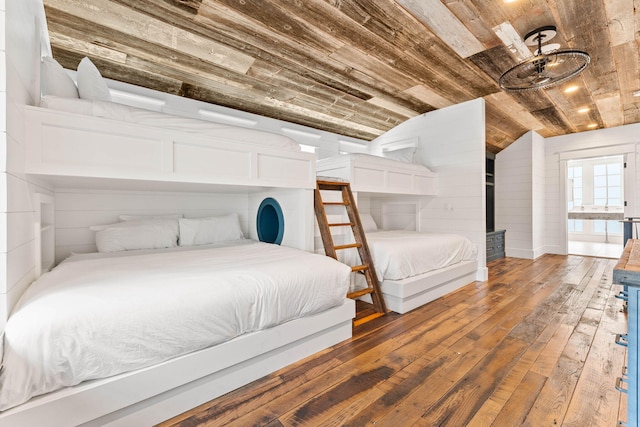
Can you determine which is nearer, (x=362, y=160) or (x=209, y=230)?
(x=209, y=230)

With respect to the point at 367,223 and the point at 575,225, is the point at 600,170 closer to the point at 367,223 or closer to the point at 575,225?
the point at 575,225

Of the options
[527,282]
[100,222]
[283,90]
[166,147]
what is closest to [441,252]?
[527,282]

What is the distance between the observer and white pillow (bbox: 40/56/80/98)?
5.54 feet

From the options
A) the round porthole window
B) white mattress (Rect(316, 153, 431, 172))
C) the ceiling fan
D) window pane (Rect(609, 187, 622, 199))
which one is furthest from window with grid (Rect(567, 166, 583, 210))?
the round porthole window

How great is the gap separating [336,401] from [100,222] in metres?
2.48

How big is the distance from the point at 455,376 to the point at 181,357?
4.94 ft

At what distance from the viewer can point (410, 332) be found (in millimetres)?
2182

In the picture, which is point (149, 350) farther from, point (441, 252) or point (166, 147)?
point (441, 252)

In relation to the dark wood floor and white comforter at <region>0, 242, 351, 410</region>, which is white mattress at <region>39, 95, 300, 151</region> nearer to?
white comforter at <region>0, 242, 351, 410</region>

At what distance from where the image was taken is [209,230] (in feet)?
9.34

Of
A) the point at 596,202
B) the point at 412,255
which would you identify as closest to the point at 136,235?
the point at 412,255

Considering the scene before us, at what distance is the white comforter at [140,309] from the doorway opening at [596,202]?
7.45 meters

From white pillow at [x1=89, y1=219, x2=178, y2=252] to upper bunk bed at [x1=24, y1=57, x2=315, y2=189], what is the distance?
2.22 feet

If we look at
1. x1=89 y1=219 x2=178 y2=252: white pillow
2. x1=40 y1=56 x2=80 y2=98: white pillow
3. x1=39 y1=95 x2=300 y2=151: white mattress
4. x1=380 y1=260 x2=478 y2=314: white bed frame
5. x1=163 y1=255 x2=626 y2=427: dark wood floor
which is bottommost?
x1=163 y1=255 x2=626 y2=427: dark wood floor
